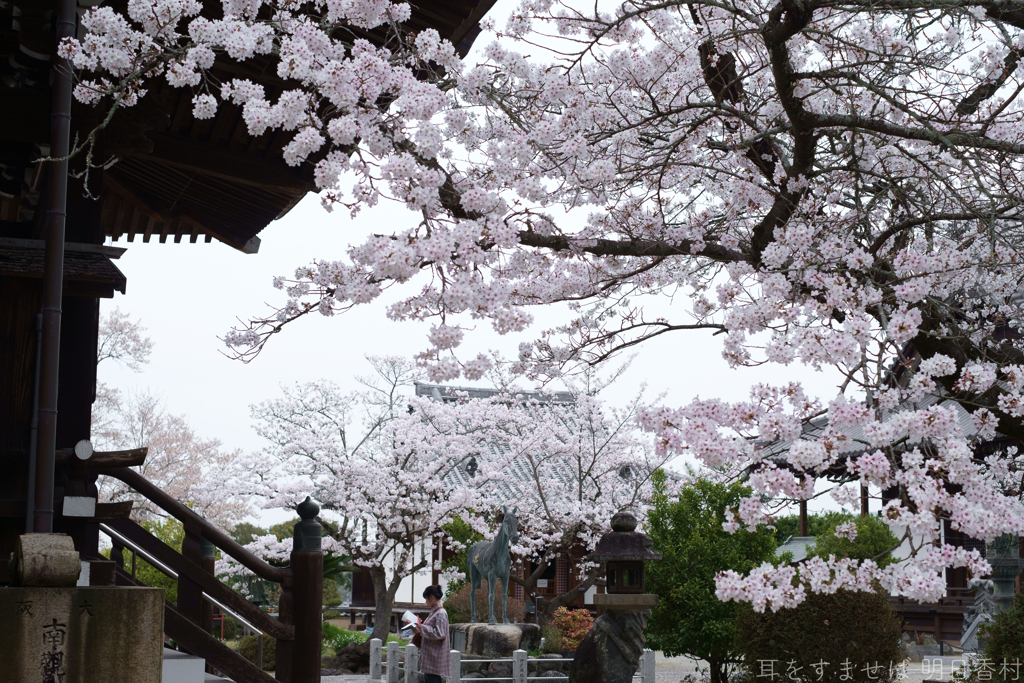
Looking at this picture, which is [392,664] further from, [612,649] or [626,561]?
[626,561]

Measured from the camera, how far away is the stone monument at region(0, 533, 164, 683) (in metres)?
3.66

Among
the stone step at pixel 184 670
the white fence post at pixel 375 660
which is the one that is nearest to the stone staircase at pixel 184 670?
the stone step at pixel 184 670

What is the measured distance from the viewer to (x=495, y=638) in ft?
46.4

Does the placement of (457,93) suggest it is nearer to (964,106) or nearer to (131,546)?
(964,106)

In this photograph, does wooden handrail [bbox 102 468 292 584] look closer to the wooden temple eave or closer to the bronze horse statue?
the wooden temple eave

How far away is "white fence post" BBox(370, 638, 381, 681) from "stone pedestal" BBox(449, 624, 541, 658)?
51.7 inches

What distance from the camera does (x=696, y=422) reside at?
4.28 meters

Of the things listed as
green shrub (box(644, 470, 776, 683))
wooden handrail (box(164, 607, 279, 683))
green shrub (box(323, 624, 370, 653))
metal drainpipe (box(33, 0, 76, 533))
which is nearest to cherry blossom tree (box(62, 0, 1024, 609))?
metal drainpipe (box(33, 0, 76, 533))

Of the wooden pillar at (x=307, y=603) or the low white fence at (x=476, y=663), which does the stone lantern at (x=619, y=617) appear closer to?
the low white fence at (x=476, y=663)

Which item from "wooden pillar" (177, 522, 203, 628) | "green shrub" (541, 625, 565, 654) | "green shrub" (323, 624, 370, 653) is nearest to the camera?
"wooden pillar" (177, 522, 203, 628)

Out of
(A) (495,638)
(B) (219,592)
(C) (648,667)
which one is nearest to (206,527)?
(B) (219,592)

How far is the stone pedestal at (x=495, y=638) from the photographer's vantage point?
14.1 metres

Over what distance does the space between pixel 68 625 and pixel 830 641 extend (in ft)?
25.4

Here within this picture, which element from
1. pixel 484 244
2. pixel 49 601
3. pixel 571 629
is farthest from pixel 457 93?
pixel 571 629
